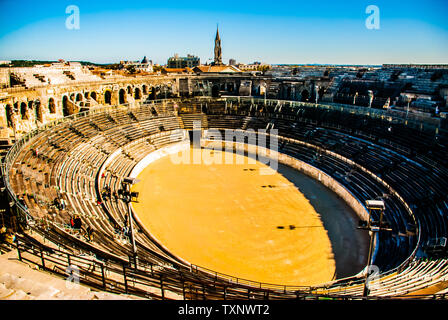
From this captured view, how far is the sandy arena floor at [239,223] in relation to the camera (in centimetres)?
1969

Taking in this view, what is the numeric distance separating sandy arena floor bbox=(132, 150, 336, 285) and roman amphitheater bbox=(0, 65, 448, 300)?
0.14 meters

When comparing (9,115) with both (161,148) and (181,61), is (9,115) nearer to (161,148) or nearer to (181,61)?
(161,148)

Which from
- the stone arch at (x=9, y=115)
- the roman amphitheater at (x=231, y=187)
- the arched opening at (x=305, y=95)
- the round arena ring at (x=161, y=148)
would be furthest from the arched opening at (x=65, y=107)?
the arched opening at (x=305, y=95)

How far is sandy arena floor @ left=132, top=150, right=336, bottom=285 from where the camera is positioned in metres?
19.7

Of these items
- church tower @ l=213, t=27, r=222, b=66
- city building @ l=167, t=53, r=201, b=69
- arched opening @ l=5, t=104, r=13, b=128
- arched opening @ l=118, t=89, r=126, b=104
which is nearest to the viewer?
arched opening @ l=5, t=104, r=13, b=128

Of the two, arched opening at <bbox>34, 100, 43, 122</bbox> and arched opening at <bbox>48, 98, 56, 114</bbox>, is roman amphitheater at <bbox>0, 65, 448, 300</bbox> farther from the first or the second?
arched opening at <bbox>34, 100, 43, 122</bbox>

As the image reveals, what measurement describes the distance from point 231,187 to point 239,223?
678 centimetres

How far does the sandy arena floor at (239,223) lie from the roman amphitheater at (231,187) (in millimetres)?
138

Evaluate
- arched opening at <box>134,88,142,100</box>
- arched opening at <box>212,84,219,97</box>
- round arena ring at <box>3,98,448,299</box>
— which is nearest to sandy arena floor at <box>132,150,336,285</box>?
round arena ring at <box>3,98,448,299</box>

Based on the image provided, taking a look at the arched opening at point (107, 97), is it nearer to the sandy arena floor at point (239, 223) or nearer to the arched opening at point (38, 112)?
the arched opening at point (38, 112)

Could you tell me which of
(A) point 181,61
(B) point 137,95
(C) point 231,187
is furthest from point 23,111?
(A) point 181,61

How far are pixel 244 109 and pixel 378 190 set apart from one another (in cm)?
2632

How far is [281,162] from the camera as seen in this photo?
3822 cm

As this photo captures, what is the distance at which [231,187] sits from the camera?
30859mm
